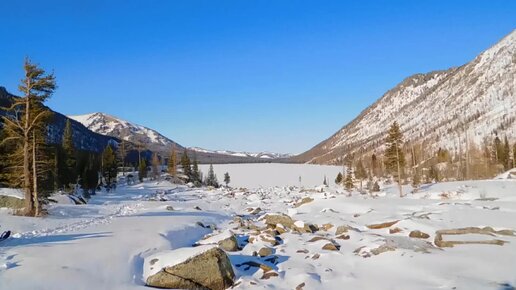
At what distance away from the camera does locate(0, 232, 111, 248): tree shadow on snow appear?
47.1ft

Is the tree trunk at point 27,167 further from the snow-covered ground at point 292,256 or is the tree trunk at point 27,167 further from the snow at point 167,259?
the snow at point 167,259

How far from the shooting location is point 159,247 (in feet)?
54.3

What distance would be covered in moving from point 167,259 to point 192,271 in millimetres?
1150

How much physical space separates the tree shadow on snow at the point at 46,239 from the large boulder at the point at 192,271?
4.55m

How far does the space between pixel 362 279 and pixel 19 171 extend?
2446 centimetres

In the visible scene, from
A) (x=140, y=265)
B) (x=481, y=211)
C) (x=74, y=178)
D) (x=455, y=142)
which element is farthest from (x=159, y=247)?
(x=455, y=142)

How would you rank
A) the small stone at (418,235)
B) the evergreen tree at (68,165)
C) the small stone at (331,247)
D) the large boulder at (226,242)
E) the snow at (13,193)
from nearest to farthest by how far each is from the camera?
the small stone at (418,235)
the small stone at (331,247)
the large boulder at (226,242)
the snow at (13,193)
the evergreen tree at (68,165)

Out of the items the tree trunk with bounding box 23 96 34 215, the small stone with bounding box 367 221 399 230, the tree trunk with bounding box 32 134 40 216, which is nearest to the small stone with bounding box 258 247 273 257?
the small stone with bounding box 367 221 399 230

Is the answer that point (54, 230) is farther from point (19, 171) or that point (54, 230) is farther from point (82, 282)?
point (19, 171)

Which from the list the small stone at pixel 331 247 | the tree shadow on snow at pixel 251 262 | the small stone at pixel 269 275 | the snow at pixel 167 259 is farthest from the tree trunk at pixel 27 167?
the small stone at pixel 331 247

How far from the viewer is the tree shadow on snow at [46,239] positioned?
Result: 14348mm

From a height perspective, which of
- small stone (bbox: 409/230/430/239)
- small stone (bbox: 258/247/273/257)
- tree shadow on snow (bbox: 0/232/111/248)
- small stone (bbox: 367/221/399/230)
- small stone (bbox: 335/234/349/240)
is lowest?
small stone (bbox: 258/247/273/257)

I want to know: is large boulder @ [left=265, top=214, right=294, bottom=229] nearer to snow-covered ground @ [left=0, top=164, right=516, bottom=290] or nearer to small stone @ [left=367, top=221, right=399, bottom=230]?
snow-covered ground @ [left=0, top=164, right=516, bottom=290]

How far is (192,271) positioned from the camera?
1268 cm
